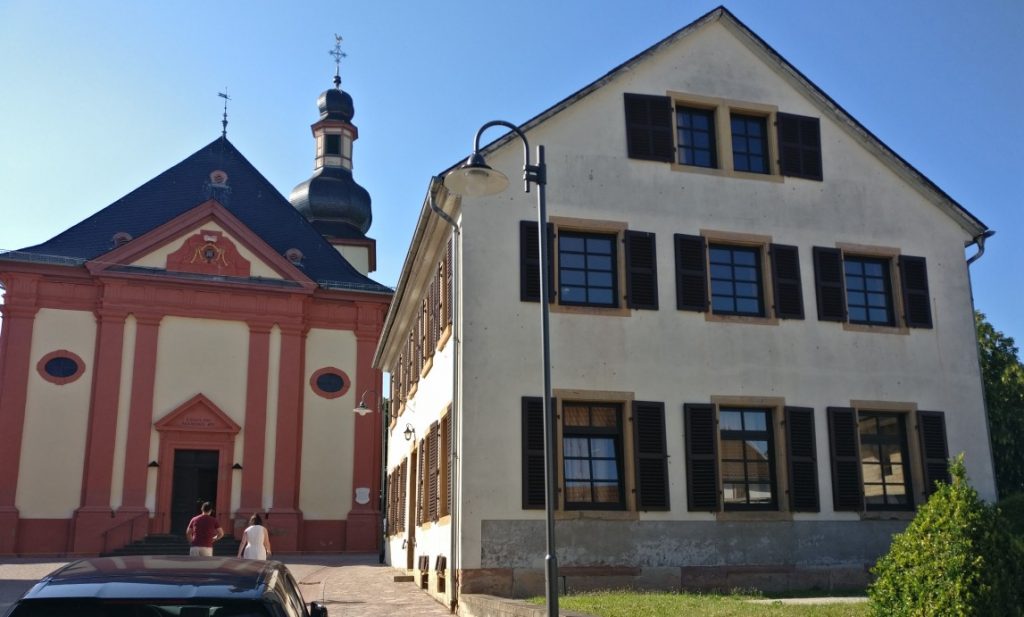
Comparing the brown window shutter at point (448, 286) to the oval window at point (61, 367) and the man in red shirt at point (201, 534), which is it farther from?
the oval window at point (61, 367)

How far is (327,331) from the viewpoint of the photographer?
39000 millimetres

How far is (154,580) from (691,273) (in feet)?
42.3

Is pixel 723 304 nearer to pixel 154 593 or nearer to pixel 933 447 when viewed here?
pixel 933 447

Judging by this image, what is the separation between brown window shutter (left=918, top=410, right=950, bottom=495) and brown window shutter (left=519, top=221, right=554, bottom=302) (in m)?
7.00

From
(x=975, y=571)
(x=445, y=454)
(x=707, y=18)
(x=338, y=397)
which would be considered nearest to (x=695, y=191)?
(x=707, y=18)

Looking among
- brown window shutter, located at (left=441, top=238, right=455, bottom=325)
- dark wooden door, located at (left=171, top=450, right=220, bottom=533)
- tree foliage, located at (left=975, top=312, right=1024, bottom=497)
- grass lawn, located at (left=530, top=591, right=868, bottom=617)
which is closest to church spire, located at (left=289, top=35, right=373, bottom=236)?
dark wooden door, located at (left=171, top=450, right=220, bottom=533)

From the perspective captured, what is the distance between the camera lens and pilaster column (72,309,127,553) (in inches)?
1312

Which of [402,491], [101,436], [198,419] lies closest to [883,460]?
[402,491]

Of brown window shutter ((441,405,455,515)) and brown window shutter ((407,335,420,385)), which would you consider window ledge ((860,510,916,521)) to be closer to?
brown window shutter ((441,405,455,515))

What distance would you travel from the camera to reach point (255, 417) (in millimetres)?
36594

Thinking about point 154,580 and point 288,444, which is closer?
point 154,580

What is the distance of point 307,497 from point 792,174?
2438cm

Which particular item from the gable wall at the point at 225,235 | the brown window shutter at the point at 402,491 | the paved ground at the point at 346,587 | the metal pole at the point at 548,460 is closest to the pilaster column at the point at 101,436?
the gable wall at the point at 225,235

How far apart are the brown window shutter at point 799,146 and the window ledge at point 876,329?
2.77m
